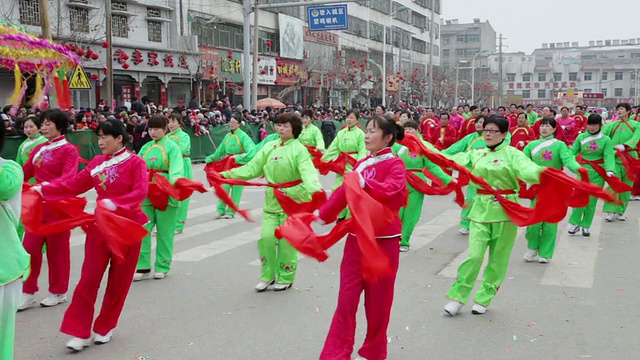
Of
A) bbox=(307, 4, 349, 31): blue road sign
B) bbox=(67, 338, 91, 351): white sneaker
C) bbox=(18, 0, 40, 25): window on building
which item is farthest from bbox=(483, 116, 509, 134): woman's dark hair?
bbox=(18, 0, 40, 25): window on building


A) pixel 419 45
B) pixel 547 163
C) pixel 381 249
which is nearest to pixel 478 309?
pixel 381 249

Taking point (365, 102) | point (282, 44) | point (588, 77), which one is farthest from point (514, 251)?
point (588, 77)

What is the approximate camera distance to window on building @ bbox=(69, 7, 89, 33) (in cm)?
2239

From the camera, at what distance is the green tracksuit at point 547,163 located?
25.2 ft

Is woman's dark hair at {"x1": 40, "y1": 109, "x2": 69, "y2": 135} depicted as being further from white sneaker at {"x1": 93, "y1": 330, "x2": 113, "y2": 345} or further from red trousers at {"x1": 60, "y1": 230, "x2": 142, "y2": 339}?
white sneaker at {"x1": 93, "y1": 330, "x2": 113, "y2": 345}

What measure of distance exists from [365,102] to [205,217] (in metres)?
41.5

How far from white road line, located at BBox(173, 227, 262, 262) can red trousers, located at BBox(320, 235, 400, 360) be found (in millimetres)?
3934

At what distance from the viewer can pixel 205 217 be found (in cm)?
1105

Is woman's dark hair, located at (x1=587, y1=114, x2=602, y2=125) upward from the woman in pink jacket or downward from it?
upward

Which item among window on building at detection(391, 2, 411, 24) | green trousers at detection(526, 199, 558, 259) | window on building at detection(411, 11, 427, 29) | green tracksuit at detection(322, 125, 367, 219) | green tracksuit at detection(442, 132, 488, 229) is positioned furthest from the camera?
window on building at detection(411, 11, 427, 29)

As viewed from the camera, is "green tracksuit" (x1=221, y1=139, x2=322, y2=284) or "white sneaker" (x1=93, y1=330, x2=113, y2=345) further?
"green tracksuit" (x1=221, y1=139, x2=322, y2=284)

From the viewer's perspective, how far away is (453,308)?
574 cm

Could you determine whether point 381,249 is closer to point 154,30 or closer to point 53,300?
point 53,300

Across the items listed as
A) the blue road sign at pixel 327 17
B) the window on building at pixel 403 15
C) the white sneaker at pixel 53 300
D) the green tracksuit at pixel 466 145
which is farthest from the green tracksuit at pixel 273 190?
the window on building at pixel 403 15
